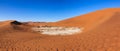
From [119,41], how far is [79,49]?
10.7ft

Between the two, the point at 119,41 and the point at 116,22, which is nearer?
the point at 119,41

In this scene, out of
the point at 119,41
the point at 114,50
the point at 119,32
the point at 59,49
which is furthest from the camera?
the point at 119,32

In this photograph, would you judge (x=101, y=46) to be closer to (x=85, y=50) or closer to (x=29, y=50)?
(x=85, y=50)

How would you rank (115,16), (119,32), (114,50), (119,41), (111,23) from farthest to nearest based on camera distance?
(115,16) → (111,23) → (119,32) → (119,41) → (114,50)

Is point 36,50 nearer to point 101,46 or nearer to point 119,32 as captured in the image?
point 101,46

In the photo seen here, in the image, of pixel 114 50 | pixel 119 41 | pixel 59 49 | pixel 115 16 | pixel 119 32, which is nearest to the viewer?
pixel 114 50

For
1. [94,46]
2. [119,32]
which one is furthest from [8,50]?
[119,32]

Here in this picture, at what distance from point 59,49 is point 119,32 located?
21.8 ft

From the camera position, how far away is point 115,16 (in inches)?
773

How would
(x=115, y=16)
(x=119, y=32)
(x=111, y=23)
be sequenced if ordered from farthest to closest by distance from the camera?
(x=115, y=16)
(x=111, y=23)
(x=119, y=32)

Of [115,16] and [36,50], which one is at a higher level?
[115,16]

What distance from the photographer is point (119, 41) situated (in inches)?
437

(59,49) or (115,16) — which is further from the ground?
(115,16)

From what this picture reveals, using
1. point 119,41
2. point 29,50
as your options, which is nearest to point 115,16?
point 119,41
